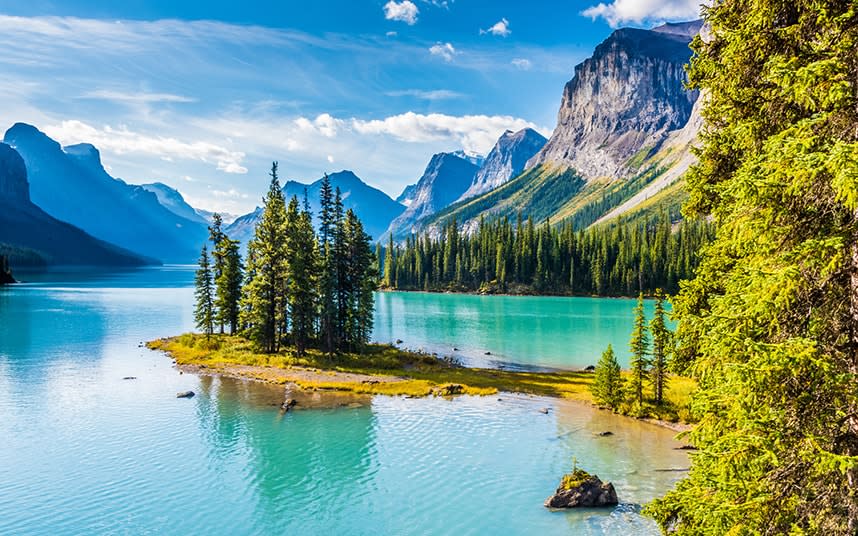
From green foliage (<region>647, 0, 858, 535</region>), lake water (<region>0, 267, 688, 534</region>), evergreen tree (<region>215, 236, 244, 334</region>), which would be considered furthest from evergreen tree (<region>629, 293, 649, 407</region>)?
evergreen tree (<region>215, 236, 244, 334</region>)

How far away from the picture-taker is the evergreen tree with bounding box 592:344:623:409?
47156 mm

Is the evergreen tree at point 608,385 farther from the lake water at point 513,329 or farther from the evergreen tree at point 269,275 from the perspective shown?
the evergreen tree at point 269,275

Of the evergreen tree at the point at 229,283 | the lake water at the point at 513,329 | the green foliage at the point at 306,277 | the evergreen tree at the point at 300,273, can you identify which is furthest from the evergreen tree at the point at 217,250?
the lake water at the point at 513,329

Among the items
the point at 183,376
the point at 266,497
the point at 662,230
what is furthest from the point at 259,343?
the point at 662,230

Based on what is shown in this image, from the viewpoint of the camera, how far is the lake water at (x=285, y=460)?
26.4m

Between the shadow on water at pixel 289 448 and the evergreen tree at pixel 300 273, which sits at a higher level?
the evergreen tree at pixel 300 273

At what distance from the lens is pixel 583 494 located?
2753cm

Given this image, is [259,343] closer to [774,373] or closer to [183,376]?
[183,376]

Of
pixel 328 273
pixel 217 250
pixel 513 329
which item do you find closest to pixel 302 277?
pixel 328 273

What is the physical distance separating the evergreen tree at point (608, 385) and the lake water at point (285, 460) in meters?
2.00

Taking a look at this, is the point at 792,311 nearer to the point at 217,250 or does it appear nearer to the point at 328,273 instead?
the point at 328,273

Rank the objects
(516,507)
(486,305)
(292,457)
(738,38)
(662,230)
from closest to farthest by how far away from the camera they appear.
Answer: (738,38) → (516,507) → (292,457) → (486,305) → (662,230)

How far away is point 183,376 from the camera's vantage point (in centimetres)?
6050

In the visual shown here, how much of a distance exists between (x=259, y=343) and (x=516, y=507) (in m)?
52.8
